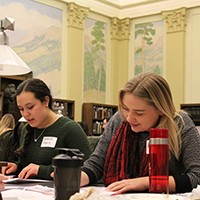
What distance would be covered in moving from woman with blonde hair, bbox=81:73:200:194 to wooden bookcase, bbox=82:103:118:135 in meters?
8.01

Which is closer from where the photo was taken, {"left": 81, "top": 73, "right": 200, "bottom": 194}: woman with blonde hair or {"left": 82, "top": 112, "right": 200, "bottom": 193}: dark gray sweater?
{"left": 82, "top": 112, "right": 200, "bottom": 193}: dark gray sweater

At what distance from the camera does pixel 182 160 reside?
216 cm

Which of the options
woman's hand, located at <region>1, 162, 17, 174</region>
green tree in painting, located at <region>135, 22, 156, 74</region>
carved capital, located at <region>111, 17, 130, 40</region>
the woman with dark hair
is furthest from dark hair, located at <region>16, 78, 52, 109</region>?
carved capital, located at <region>111, 17, 130, 40</region>

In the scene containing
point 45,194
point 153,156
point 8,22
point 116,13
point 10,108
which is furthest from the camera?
point 116,13

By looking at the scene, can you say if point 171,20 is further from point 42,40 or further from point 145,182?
point 145,182

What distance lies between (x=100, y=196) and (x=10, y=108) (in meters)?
7.07

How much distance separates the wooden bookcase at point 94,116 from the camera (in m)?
10.4

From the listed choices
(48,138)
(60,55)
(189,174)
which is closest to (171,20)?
(60,55)

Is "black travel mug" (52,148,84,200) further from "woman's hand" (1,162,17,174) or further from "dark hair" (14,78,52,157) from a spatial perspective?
"dark hair" (14,78,52,157)

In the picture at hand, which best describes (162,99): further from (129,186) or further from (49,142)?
(49,142)

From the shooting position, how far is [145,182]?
75.7 inches

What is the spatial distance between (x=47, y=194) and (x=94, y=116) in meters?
8.65

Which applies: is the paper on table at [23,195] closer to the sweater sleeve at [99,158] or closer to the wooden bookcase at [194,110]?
the sweater sleeve at [99,158]

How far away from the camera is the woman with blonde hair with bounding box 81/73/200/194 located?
2115 millimetres
